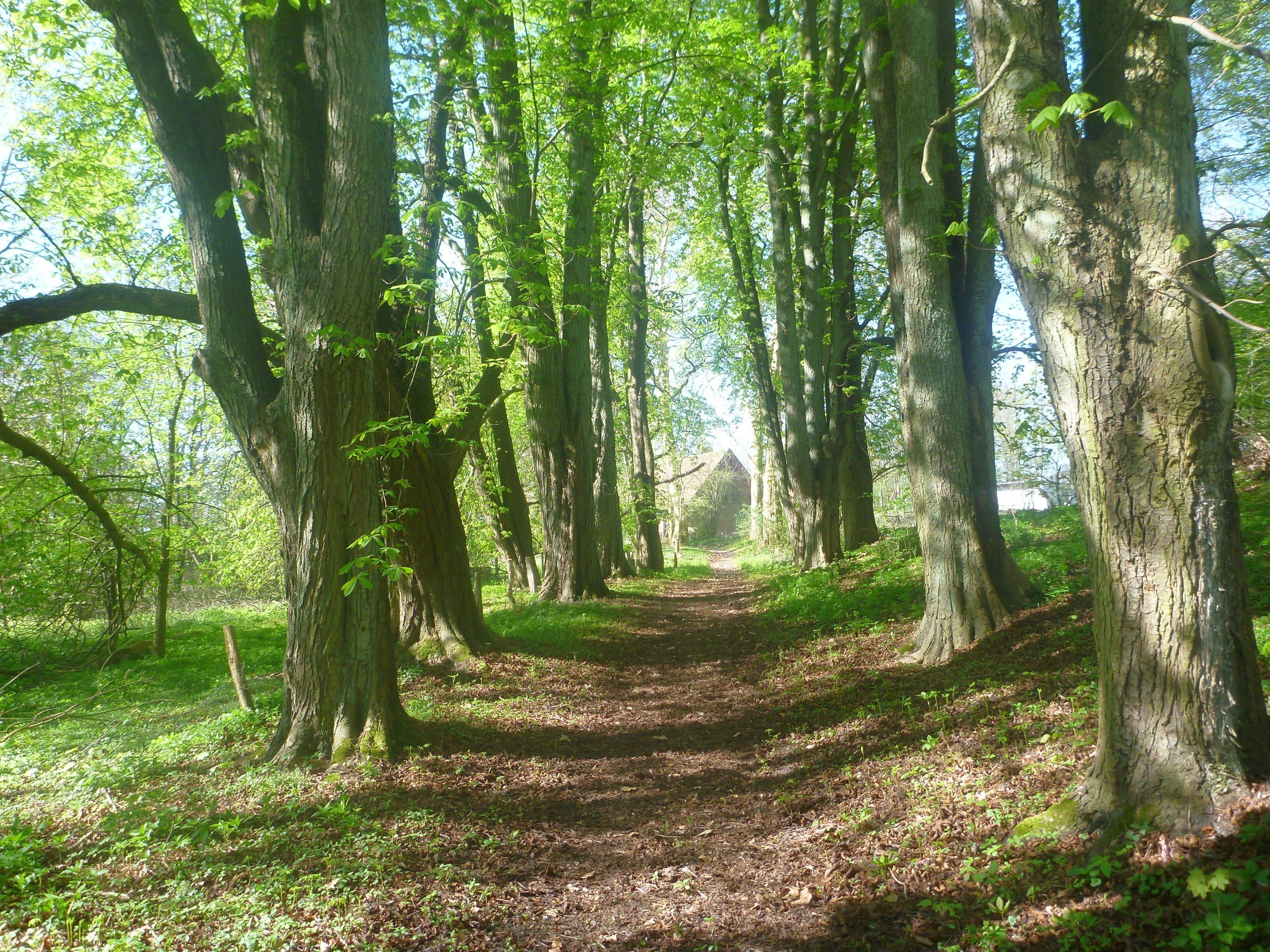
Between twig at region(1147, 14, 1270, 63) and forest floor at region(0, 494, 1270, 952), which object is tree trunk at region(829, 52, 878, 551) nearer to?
forest floor at region(0, 494, 1270, 952)

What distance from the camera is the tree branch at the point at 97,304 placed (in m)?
6.16

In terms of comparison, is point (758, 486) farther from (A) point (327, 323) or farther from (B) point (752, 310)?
(A) point (327, 323)

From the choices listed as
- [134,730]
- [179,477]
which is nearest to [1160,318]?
[134,730]

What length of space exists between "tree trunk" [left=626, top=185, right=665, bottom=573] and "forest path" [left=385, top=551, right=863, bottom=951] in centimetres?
1135

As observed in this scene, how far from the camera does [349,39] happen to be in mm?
5320

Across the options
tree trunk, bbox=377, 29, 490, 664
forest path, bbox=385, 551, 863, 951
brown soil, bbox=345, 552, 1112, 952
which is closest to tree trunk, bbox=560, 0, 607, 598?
tree trunk, bbox=377, 29, 490, 664

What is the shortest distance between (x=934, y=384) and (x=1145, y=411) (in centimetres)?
411

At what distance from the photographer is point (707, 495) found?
40.1m

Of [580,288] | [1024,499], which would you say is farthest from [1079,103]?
[1024,499]

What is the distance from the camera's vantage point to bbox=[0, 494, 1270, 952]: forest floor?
3.11 m

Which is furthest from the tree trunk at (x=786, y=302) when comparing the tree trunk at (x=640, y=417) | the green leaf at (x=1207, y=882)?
the green leaf at (x=1207, y=882)

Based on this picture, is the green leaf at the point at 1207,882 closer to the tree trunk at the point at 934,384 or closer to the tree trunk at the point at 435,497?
the tree trunk at the point at 934,384

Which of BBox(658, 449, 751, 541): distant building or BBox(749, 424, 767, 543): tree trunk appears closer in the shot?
BBox(749, 424, 767, 543): tree trunk

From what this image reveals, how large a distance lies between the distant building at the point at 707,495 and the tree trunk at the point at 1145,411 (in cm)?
2493
